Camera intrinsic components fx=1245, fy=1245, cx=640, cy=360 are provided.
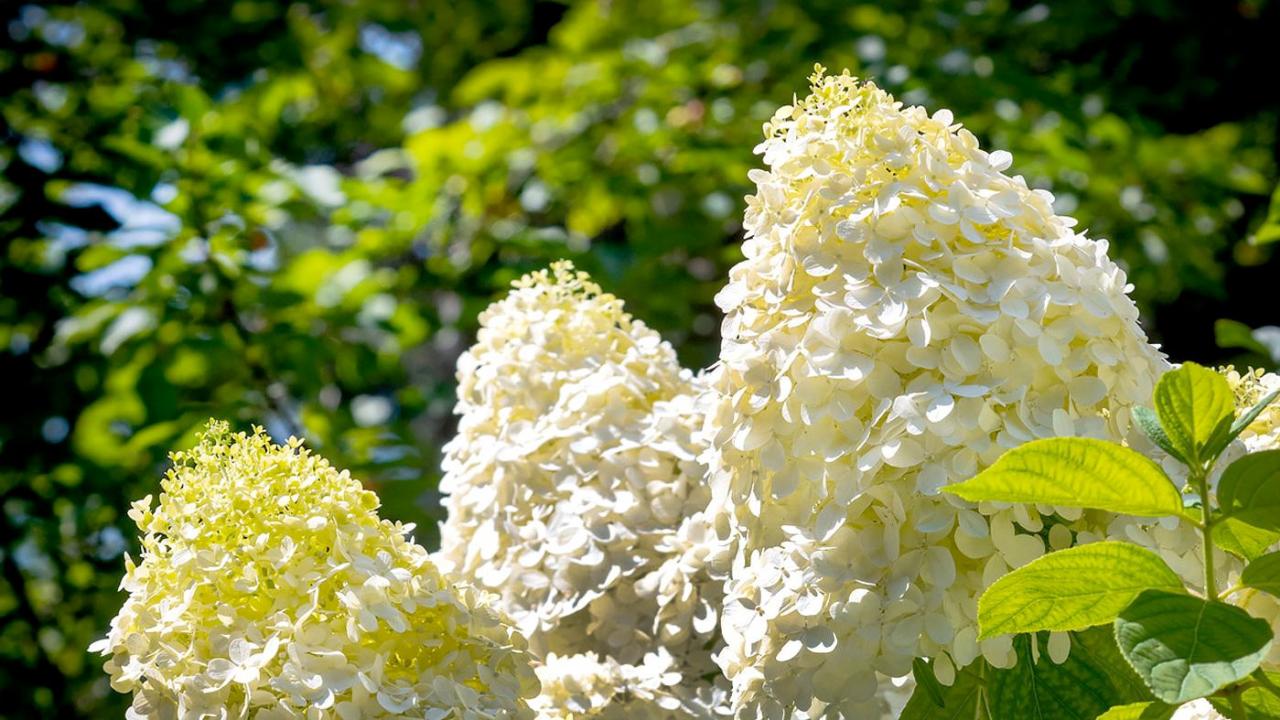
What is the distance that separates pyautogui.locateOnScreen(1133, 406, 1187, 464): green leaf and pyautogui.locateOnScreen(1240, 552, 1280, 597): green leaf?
7 cm

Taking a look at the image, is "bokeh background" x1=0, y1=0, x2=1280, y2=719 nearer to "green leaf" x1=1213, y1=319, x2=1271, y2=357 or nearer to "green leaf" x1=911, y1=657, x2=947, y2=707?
"green leaf" x1=1213, y1=319, x2=1271, y2=357

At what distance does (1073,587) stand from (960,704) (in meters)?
0.19

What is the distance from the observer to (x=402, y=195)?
8.29 ft

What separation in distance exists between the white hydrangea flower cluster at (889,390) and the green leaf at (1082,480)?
11cm

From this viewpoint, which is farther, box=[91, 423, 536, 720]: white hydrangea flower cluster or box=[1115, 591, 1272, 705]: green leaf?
box=[91, 423, 536, 720]: white hydrangea flower cluster

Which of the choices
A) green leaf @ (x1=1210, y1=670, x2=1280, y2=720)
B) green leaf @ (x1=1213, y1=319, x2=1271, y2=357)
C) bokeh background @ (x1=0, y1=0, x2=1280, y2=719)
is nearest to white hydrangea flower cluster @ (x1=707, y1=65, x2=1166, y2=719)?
green leaf @ (x1=1210, y1=670, x2=1280, y2=720)

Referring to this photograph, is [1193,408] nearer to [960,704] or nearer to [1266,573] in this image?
[1266,573]

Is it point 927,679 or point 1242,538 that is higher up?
point 1242,538

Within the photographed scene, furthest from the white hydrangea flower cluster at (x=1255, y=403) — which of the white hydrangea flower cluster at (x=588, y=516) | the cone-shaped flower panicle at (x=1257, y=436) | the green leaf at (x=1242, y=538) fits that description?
the white hydrangea flower cluster at (x=588, y=516)

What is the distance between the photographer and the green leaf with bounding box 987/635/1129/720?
82 cm

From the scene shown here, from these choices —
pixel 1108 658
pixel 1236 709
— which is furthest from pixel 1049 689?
pixel 1236 709

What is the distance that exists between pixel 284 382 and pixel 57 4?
1092 mm

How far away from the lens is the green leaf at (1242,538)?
28.5 inches

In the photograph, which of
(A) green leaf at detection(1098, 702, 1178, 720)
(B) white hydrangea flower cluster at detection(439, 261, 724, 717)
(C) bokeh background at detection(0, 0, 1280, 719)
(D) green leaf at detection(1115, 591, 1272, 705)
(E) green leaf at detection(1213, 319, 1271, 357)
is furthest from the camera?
(C) bokeh background at detection(0, 0, 1280, 719)
